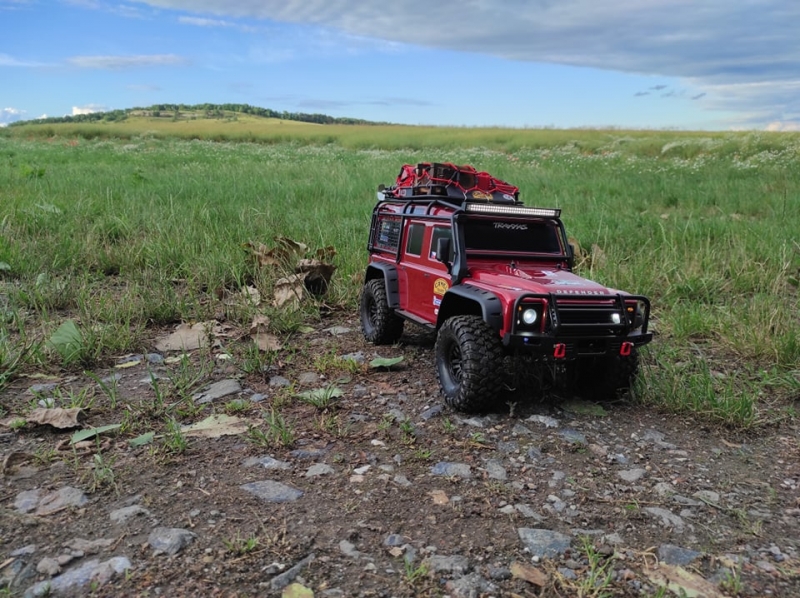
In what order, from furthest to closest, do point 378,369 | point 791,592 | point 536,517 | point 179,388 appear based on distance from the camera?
point 378,369
point 179,388
point 536,517
point 791,592

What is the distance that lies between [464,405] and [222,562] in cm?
189

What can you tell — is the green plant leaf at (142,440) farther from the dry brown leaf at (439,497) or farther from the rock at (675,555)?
the rock at (675,555)

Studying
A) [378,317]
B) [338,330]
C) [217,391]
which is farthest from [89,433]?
[338,330]

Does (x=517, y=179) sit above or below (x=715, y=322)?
above

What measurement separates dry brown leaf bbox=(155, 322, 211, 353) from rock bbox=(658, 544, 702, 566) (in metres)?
3.93

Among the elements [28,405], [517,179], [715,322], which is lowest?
[28,405]

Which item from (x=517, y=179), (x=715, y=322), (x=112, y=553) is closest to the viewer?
(x=112, y=553)

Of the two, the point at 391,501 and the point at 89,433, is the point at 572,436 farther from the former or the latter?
the point at 89,433

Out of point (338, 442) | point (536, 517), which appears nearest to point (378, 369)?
point (338, 442)

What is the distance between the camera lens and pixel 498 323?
398 centimetres

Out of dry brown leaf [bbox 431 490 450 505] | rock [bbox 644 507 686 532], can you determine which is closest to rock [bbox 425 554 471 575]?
dry brown leaf [bbox 431 490 450 505]

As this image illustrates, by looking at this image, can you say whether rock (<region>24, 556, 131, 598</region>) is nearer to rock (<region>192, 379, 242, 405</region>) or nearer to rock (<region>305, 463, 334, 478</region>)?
rock (<region>305, 463, 334, 478</region>)

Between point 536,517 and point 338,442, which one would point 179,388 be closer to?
point 338,442

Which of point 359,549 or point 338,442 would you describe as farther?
point 338,442
